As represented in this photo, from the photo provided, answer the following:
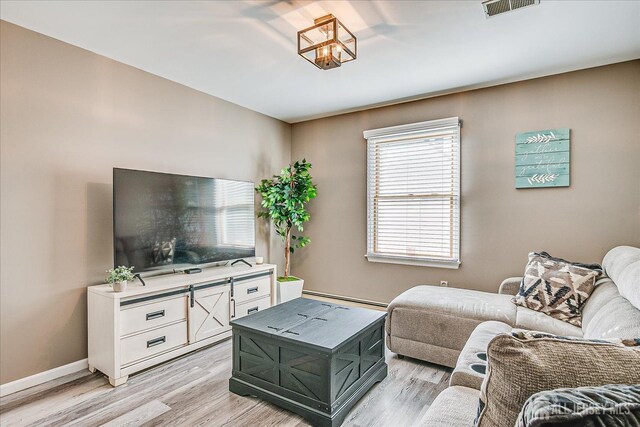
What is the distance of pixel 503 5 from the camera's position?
7.17ft

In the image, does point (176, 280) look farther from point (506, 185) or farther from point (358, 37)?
point (506, 185)

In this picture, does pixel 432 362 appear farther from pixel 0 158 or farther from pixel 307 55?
pixel 0 158

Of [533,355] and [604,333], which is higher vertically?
[533,355]

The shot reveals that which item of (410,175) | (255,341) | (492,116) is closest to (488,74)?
(492,116)

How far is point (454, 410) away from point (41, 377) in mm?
2923

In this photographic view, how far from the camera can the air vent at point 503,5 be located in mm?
2156

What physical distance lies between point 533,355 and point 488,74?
10.6ft

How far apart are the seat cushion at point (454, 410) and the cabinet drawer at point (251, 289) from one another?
2.39m

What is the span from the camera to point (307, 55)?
9.36 feet

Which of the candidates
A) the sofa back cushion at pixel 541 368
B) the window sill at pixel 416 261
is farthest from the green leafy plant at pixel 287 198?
the sofa back cushion at pixel 541 368

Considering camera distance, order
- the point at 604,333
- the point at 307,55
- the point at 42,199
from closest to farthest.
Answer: the point at 604,333
the point at 42,199
the point at 307,55

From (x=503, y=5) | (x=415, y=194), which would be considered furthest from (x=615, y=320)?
(x=415, y=194)

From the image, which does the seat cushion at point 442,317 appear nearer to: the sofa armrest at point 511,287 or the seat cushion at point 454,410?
the sofa armrest at point 511,287

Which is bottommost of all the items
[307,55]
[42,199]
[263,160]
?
[42,199]
